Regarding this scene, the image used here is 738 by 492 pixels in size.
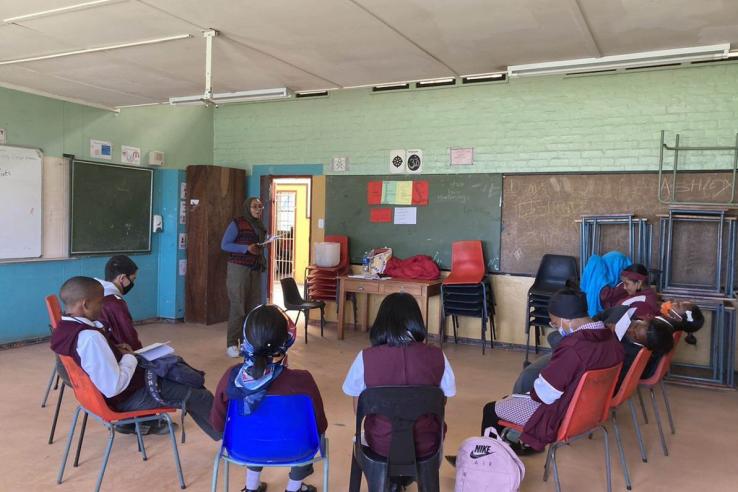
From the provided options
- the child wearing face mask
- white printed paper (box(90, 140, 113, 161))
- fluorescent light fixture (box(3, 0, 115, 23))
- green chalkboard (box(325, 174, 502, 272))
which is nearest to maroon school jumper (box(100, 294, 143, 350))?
the child wearing face mask

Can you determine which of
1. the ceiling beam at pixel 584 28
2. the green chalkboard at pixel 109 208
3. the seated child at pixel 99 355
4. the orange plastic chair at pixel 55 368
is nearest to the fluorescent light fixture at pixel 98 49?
the green chalkboard at pixel 109 208

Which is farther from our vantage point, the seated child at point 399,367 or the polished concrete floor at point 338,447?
the polished concrete floor at point 338,447

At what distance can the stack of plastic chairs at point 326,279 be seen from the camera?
22.3ft

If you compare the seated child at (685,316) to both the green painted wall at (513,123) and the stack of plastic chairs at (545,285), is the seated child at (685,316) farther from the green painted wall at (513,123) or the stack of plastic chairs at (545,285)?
the green painted wall at (513,123)

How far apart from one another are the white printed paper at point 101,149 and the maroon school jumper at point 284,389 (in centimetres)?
498

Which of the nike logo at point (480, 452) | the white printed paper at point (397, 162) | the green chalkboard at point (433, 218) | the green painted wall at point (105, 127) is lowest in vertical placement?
the nike logo at point (480, 452)

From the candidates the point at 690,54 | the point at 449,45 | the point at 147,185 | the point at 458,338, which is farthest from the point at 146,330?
the point at 690,54

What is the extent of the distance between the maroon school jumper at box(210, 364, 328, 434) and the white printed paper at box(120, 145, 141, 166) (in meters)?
5.19

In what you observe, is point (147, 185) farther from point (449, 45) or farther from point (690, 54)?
point (690, 54)

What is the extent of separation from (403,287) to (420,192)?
3.84ft

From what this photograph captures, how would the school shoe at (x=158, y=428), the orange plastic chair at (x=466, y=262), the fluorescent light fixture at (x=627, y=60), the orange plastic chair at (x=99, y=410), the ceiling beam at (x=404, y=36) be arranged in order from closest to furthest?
the orange plastic chair at (x=99, y=410), the ceiling beam at (x=404, y=36), the school shoe at (x=158, y=428), the fluorescent light fixture at (x=627, y=60), the orange plastic chair at (x=466, y=262)

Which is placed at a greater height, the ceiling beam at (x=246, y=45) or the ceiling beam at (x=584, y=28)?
the ceiling beam at (x=584, y=28)

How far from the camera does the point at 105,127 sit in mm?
6469

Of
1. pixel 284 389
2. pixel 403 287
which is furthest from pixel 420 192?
pixel 284 389
